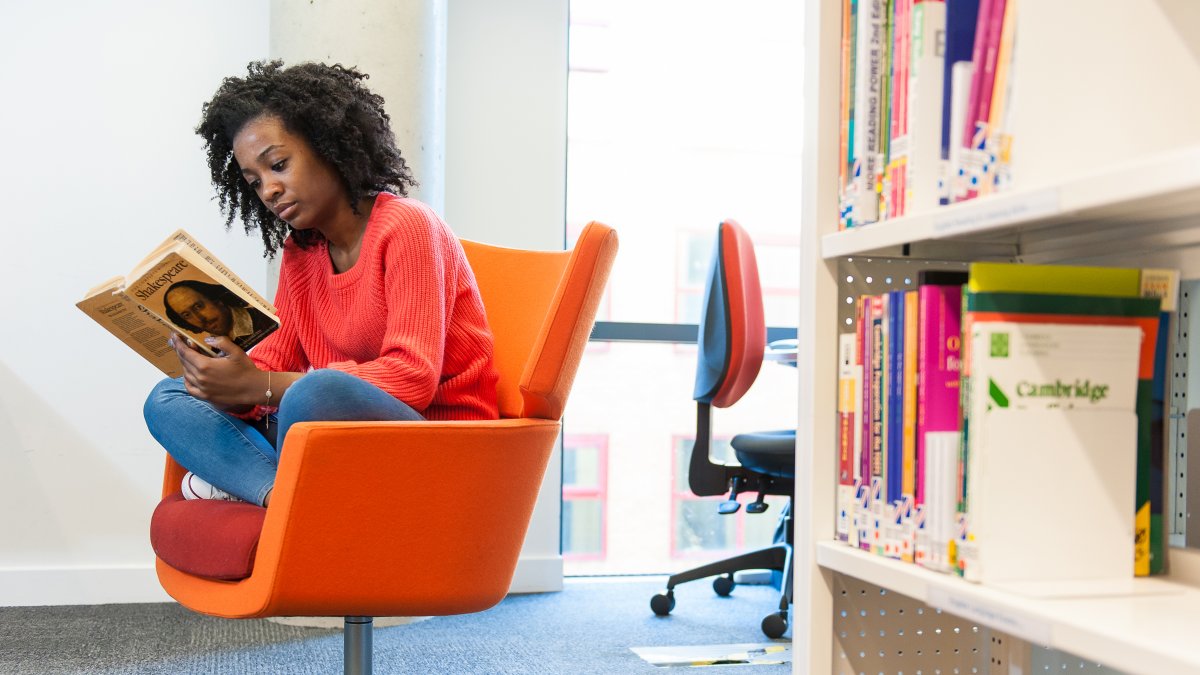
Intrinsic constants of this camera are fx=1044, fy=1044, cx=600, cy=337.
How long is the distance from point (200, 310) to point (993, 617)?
1.20m

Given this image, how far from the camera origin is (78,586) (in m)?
3.00

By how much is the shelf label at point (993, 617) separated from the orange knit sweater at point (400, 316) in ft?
2.94

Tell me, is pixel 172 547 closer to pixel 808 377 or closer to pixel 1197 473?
pixel 808 377

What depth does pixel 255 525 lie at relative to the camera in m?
1.41

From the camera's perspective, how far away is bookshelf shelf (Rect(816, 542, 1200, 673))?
0.70m

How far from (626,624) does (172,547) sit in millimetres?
1583

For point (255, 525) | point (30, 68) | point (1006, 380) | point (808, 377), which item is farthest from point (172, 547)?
point (30, 68)

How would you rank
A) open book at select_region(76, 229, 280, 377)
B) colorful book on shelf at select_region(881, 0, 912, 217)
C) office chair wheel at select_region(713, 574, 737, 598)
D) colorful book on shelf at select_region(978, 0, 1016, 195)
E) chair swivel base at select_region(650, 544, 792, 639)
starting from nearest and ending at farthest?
colorful book on shelf at select_region(978, 0, 1016, 195) → colorful book on shelf at select_region(881, 0, 912, 217) → open book at select_region(76, 229, 280, 377) → chair swivel base at select_region(650, 544, 792, 639) → office chair wheel at select_region(713, 574, 737, 598)

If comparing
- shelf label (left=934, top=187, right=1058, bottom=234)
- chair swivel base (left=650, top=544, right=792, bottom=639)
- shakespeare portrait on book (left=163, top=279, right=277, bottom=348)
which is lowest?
chair swivel base (left=650, top=544, right=792, bottom=639)

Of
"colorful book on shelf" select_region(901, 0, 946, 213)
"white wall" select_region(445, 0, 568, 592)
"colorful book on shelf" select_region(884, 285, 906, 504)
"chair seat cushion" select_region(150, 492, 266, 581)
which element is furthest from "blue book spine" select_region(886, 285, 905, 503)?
"white wall" select_region(445, 0, 568, 592)

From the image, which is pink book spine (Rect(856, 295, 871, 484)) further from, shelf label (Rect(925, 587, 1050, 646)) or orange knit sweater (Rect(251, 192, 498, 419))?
orange knit sweater (Rect(251, 192, 498, 419))

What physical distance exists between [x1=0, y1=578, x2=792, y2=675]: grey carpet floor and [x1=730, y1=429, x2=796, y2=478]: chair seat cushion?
17.3 inches

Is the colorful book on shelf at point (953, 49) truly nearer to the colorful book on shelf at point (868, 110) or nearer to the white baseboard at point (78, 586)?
the colorful book on shelf at point (868, 110)

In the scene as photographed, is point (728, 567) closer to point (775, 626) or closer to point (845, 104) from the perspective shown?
point (775, 626)
